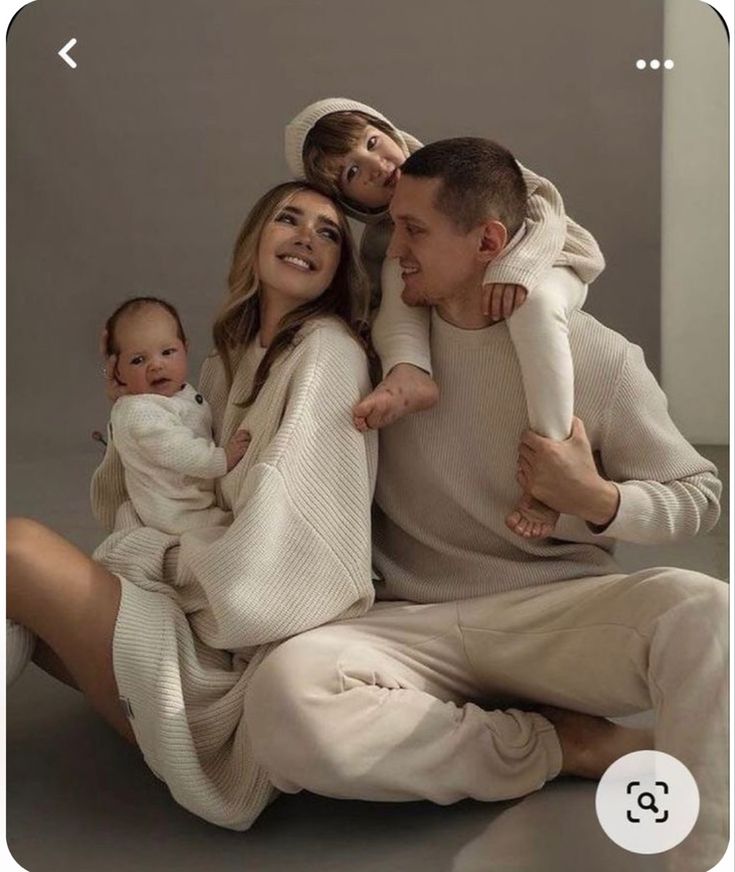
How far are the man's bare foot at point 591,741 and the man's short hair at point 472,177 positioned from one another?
1.50ft

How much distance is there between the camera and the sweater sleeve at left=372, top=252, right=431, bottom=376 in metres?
1.36

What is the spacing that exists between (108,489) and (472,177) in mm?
459

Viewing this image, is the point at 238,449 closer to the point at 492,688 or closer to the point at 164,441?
the point at 164,441

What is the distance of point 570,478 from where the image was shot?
51.2 inches

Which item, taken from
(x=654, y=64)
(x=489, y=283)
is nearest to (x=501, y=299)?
(x=489, y=283)

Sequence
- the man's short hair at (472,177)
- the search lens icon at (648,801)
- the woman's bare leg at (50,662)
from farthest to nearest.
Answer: the woman's bare leg at (50,662) < the man's short hair at (472,177) < the search lens icon at (648,801)

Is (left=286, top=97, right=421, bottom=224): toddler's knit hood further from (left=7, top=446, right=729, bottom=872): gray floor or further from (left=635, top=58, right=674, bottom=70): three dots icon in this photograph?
(left=7, top=446, right=729, bottom=872): gray floor

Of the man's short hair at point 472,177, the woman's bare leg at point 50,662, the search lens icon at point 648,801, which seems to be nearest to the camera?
the search lens icon at point 648,801

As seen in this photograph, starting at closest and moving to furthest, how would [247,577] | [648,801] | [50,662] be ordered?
1. [648,801]
2. [247,577]
3. [50,662]

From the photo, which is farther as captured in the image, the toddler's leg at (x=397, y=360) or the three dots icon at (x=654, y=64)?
the toddler's leg at (x=397, y=360)

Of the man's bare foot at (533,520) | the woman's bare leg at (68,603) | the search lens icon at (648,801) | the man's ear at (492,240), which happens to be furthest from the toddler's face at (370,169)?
the search lens icon at (648,801)

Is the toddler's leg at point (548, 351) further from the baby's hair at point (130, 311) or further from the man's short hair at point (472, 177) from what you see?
the baby's hair at point (130, 311)

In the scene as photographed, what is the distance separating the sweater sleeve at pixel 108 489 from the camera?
4.65ft

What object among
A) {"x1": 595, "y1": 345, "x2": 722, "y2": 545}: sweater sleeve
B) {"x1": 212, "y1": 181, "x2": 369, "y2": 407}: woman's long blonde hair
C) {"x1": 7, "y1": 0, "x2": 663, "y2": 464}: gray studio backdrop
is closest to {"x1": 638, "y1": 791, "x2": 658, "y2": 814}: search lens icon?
{"x1": 595, "y1": 345, "x2": 722, "y2": 545}: sweater sleeve
